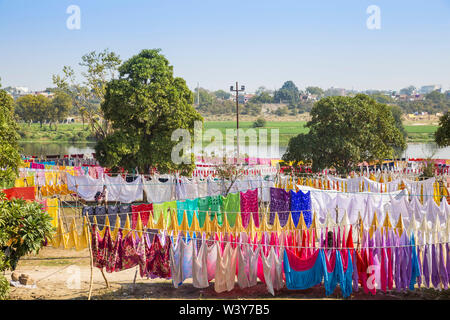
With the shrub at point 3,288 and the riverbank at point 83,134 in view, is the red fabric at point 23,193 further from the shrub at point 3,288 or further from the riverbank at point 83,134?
the riverbank at point 83,134

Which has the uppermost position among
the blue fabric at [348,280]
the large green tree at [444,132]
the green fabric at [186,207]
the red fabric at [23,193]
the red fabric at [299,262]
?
the large green tree at [444,132]

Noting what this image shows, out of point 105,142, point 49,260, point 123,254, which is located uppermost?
point 105,142

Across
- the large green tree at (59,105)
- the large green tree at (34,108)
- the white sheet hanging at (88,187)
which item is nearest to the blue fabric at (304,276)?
the white sheet hanging at (88,187)

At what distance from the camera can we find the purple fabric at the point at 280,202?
555 inches

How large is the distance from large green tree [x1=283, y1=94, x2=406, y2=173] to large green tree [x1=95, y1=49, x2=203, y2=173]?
5.68 metres

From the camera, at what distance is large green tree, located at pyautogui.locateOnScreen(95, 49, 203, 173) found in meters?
19.4

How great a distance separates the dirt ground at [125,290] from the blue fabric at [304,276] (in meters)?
0.30

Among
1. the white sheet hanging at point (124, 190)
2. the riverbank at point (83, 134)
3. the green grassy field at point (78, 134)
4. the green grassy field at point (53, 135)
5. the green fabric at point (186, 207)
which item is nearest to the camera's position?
the green fabric at point (186, 207)

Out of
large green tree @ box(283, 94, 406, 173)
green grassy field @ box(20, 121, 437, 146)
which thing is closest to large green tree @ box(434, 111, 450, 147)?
large green tree @ box(283, 94, 406, 173)

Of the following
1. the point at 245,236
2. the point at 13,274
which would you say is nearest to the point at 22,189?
Result: the point at 13,274

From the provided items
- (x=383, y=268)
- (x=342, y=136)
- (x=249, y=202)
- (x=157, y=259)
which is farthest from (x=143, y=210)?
(x=342, y=136)
